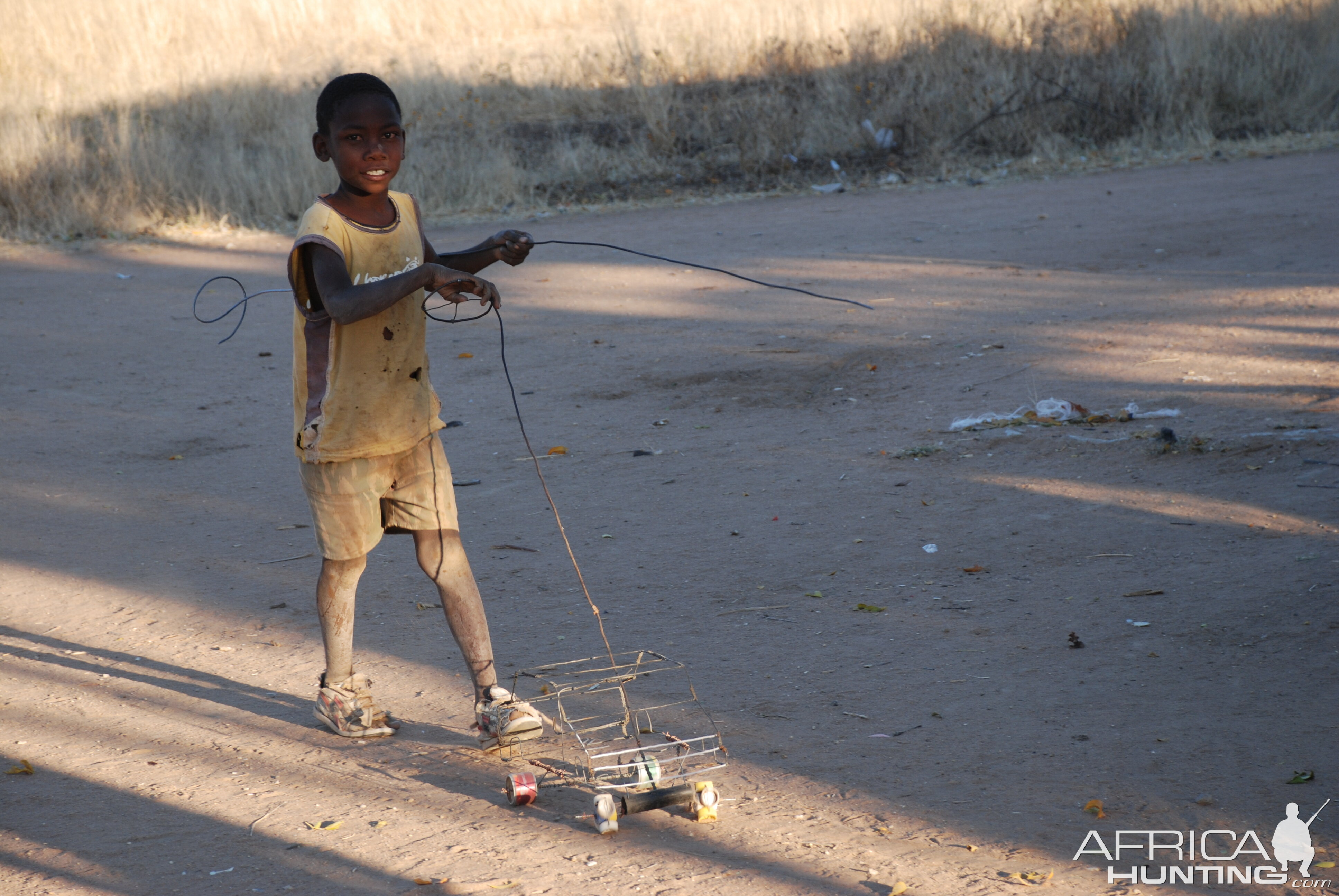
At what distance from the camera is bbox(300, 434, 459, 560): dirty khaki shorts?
10.5ft

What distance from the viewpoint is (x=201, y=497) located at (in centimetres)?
561

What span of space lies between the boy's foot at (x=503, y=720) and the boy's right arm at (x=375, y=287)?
1.05 m

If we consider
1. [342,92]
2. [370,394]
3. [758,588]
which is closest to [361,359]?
[370,394]

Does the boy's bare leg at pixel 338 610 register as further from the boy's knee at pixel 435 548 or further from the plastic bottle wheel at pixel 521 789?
the plastic bottle wheel at pixel 521 789

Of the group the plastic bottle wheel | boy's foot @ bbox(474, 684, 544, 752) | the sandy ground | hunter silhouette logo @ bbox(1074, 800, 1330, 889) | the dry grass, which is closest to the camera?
hunter silhouette logo @ bbox(1074, 800, 1330, 889)

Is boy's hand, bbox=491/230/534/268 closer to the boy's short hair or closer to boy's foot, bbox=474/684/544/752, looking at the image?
the boy's short hair

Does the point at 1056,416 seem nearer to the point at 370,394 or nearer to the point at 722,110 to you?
the point at 370,394

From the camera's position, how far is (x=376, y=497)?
3.22m

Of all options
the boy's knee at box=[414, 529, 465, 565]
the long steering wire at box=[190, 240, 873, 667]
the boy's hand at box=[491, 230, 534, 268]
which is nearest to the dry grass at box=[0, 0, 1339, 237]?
the long steering wire at box=[190, 240, 873, 667]

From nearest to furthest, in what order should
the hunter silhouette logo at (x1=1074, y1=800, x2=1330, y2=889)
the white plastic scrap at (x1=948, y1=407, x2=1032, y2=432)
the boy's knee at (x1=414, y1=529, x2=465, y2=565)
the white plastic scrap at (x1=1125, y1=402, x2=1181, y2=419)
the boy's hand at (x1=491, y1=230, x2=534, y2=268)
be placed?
the hunter silhouette logo at (x1=1074, y1=800, x2=1330, y2=889) → the boy's hand at (x1=491, y1=230, x2=534, y2=268) → the boy's knee at (x1=414, y1=529, x2=465, y2=565) → the white plastic scrap at (x1=1125, y1=402, x2=1181, y2=419) → the white plastic scrap at (x1=948, y1=407, x2=1032, y2=432)

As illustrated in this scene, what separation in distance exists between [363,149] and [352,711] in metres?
1.50

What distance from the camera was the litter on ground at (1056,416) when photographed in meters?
5.64

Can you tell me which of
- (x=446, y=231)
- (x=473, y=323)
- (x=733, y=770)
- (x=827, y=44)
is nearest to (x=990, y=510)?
(x=733, y=770)

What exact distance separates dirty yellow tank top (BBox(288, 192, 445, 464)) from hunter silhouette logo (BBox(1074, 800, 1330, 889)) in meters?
1.90
